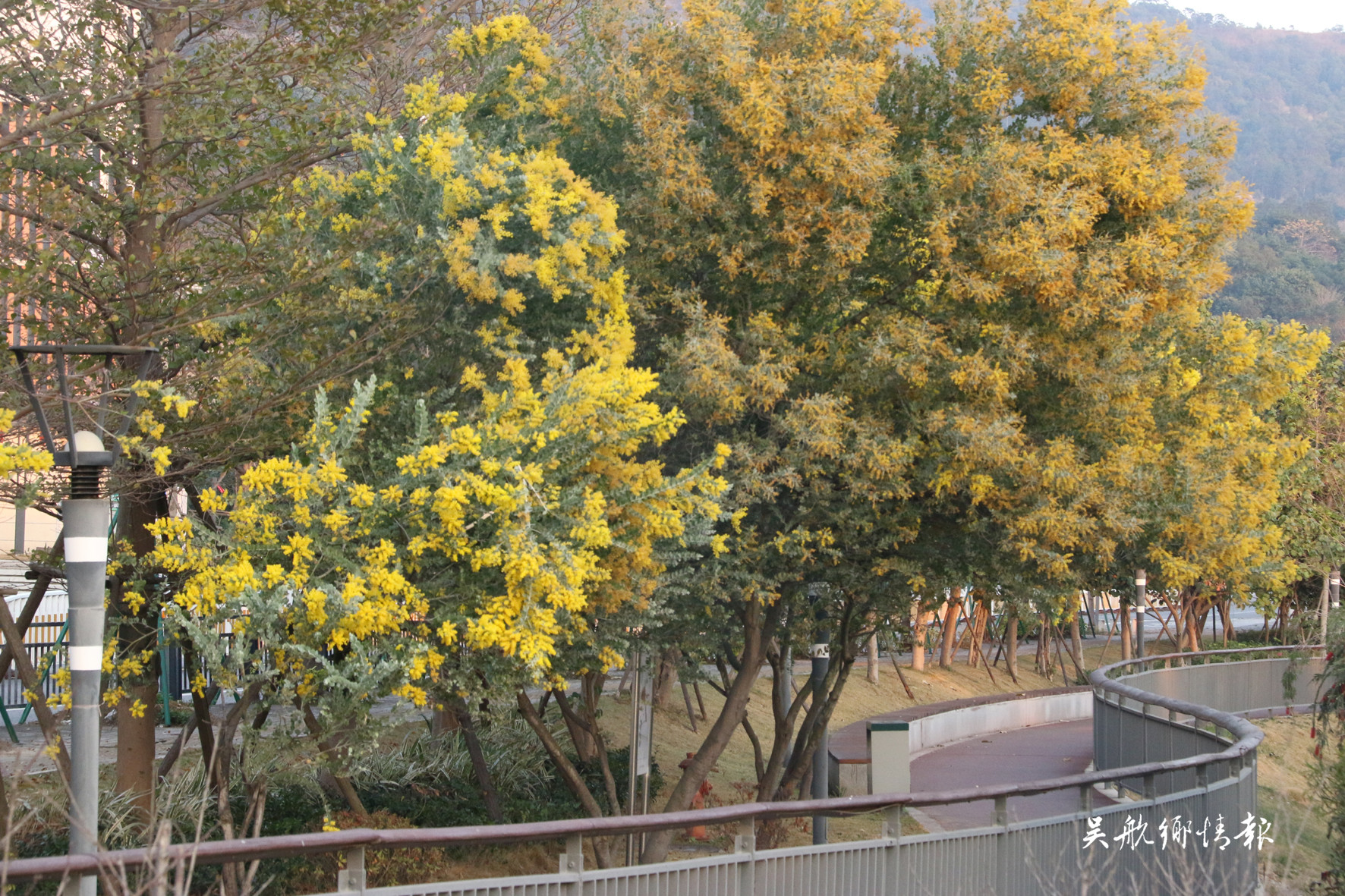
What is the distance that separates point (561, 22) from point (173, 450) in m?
10.5

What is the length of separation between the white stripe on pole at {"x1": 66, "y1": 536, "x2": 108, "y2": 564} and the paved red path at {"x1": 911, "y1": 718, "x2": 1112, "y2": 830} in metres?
9.91

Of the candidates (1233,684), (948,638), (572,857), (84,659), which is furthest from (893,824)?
(948,638)

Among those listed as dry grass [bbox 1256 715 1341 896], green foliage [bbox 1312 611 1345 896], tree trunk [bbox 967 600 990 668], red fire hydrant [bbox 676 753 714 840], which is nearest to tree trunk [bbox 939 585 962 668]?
tree trunk [bbox 967 600 990 668]

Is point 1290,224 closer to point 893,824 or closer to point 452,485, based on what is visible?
point 452,485

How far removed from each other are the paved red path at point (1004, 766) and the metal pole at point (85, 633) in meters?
9.75

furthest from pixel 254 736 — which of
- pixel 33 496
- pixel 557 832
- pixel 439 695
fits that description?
pixel 557 832

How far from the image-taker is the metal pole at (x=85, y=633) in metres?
6.46

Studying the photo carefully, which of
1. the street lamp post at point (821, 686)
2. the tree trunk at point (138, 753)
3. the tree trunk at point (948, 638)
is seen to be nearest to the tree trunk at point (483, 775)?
the tree trunk at point (138, 753)

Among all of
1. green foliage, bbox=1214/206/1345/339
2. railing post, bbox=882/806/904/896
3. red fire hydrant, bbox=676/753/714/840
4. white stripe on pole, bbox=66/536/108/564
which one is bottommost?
red fire hydrant, bbox=676/753/714/840

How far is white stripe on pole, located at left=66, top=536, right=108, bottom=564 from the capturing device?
667 cm

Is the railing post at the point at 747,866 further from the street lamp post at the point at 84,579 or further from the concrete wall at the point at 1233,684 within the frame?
the concrete wall at the point at 1233,684

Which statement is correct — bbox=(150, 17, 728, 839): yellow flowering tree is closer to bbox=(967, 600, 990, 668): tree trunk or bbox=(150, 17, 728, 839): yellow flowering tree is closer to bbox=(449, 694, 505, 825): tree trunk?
bbox=(449, 694, 505, 825): tree trunk

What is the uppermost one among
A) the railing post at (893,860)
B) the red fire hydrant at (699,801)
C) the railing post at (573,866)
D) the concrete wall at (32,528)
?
the concrete wall at (32,528)

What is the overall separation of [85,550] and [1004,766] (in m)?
16.2
